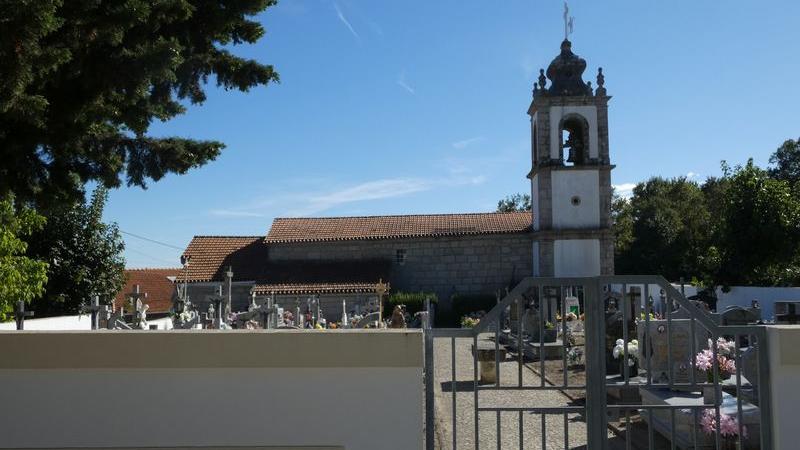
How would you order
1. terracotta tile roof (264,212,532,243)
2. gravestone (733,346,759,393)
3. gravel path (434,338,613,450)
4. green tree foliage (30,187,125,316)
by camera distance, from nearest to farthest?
gravestone (733,346,759,393) → gravel path (434,338,613,450) → green tree foliage (30,187,125,316) → terracotta tile roof (264,212,532,243)

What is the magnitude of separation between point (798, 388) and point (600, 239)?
23046 mm

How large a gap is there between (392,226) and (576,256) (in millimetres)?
8246

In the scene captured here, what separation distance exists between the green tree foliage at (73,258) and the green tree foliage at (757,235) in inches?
786

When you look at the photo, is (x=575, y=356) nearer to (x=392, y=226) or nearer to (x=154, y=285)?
(x=392, y=226)

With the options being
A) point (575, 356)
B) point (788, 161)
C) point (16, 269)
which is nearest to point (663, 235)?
point (788, 161)

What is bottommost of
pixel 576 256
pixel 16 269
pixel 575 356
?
pixel 575 356

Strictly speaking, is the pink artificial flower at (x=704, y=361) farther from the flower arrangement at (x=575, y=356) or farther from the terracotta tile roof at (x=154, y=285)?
the terracotta tile roof at (x=154, y=285)

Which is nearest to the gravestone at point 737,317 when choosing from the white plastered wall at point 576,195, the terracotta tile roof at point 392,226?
the white plastered wall at point 576,195

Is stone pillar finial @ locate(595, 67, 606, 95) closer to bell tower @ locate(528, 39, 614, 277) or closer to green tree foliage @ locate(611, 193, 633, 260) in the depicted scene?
bell tower @ locate(528, 39, 614, 277)

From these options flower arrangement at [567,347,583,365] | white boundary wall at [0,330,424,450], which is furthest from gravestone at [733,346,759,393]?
flower arrangement at [567,347,583,365]

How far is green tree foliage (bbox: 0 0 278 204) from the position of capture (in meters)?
4.30

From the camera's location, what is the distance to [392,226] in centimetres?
2970

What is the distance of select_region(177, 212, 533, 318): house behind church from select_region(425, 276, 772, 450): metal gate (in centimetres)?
1348

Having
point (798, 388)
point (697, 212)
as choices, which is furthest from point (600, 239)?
point (798, 388)
